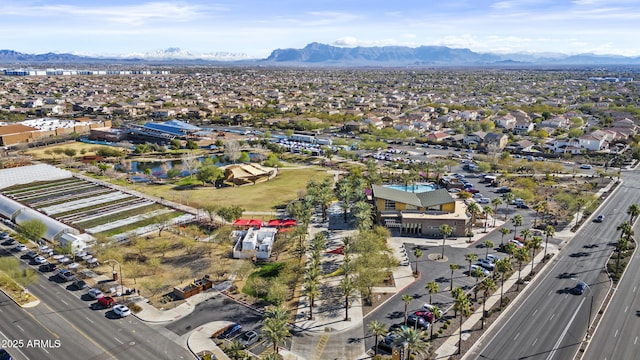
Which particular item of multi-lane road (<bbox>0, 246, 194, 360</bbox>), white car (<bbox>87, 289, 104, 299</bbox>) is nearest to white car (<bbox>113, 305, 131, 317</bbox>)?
multi-lane road (<bbox>0, 246, 194, 360</bbox>)

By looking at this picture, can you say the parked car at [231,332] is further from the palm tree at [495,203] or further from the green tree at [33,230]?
the palm tree at [495,203]

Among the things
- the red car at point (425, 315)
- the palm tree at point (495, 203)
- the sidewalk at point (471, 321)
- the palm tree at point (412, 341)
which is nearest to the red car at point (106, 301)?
the palm tree at point (412, 341)

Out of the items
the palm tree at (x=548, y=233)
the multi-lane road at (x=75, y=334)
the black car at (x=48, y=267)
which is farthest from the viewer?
the palm tree at (x=548, y=233)

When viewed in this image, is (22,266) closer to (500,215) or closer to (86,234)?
(86,234)

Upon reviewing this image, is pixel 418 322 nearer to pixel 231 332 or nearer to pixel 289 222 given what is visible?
pixel 231 332

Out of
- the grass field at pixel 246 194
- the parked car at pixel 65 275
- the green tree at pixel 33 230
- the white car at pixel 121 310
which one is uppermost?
the green tree at pixel 33 230

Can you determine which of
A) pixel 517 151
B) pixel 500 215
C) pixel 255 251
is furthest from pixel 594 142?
pixel 255 251

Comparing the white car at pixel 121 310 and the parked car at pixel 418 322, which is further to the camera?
the white car at pixel 121 310
